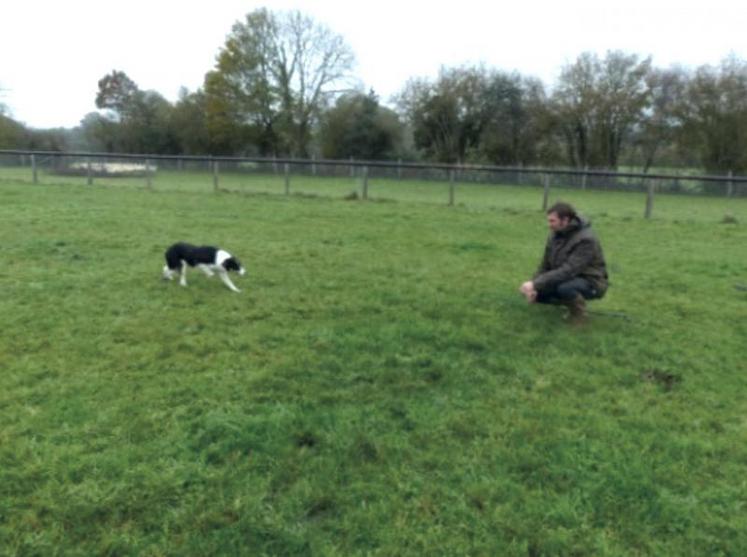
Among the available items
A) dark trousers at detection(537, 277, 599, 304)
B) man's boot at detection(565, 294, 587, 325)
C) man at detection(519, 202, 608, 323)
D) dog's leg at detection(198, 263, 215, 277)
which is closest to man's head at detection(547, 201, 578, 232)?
man at detection(519, 202, 608, 323)

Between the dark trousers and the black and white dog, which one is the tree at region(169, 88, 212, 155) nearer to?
the black and white dog

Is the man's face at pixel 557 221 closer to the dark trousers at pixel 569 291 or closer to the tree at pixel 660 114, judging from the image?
the dark trousers at pixel 569 291

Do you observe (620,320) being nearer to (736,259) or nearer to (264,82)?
(736,259)

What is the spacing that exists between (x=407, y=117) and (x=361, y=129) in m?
3.46

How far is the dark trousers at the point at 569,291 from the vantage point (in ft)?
16.1

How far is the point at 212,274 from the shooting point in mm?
6398

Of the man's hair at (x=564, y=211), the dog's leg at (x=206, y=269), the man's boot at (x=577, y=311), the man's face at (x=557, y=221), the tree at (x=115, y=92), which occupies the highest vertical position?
the tree at (x=115, y=92)

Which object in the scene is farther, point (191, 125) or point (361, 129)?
point (191, 125)

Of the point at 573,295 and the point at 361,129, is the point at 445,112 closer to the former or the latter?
the point at 361,129

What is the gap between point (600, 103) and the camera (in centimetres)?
3544

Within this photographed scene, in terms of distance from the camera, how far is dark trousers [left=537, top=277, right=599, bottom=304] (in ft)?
16.1

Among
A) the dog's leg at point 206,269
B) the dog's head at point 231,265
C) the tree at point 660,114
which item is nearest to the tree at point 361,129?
the tree at point 660,114

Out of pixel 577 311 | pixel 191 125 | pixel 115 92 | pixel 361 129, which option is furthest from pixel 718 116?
pixel 115 92

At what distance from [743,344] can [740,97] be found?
33546mm
